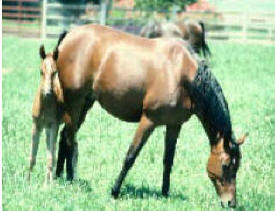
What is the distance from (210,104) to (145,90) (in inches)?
27.0

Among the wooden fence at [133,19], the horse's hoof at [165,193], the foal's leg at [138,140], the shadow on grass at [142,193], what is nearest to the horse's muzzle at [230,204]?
the shadow on grass at [142,193]

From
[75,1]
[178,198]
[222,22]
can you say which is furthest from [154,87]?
[75,1]

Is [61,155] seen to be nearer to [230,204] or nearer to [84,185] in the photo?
[84,185]

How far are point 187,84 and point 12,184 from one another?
2088mm

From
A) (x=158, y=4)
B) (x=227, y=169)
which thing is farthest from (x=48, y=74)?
(x=158, y=4)

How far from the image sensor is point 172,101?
5.97m

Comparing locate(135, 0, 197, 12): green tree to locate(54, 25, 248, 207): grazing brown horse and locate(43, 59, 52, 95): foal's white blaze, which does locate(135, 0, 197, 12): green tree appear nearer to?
locate(54, 25, 248, 207): grazing brown horse

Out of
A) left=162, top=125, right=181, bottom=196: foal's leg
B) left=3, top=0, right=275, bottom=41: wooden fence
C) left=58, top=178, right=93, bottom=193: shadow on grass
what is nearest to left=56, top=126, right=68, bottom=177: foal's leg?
left=58, top=178, right=93, bottom=193: shadow on grass

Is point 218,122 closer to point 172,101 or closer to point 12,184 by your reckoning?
point 172,101

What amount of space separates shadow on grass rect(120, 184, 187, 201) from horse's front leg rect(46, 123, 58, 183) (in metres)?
0.79

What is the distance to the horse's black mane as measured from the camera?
19.4ft

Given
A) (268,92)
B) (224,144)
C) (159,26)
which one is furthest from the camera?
(159,26)

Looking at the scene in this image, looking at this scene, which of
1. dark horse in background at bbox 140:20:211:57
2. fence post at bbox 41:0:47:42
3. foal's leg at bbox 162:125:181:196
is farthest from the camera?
fence post at bbox 41:0:47:42

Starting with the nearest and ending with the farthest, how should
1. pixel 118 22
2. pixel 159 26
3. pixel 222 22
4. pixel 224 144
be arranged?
pixel 224 144
pixel 159 26
pixel 118 22
pixel 222 22
